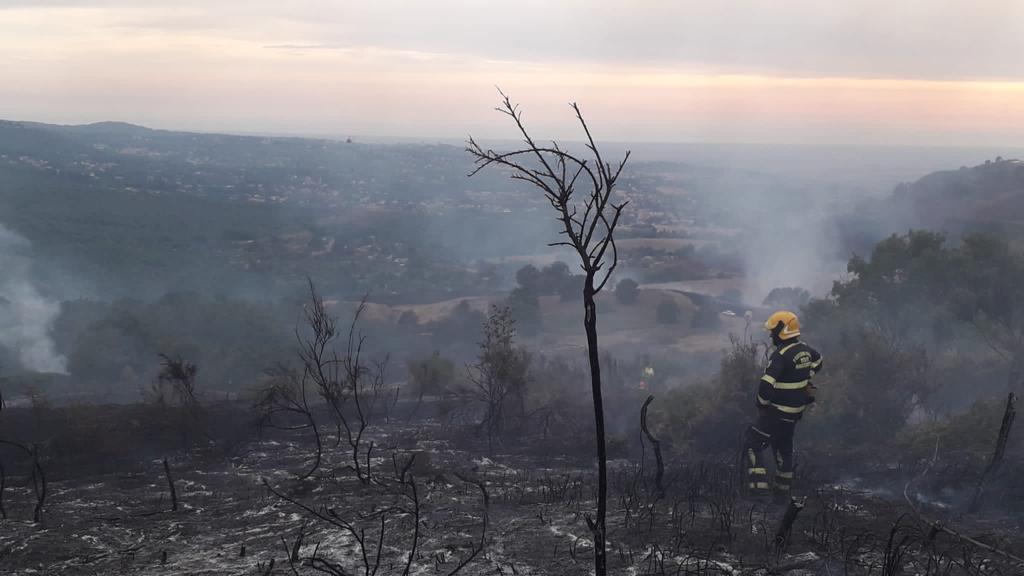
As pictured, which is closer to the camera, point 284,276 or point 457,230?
point 284,276

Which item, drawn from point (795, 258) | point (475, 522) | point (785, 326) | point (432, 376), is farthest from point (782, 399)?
point (795, 258)

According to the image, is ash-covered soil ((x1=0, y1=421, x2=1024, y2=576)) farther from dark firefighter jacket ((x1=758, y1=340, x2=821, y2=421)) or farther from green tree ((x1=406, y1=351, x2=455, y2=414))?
green tree ((x1=406, y1=351, x2=455, y2=414))

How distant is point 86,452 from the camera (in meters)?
13.7

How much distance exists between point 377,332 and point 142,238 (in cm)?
3141

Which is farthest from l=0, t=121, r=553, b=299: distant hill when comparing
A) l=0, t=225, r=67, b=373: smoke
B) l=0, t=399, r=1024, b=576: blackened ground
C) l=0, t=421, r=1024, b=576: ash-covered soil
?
l=0, t=421, r=1024, b=576: ash-covered soil

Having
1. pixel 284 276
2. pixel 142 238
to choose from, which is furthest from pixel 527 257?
pixel 142 238

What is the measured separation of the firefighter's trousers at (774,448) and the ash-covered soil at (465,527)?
29cm

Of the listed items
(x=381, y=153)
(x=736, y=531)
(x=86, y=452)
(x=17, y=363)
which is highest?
(x=381, y=153)

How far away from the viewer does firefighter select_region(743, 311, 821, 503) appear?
10.1 metres

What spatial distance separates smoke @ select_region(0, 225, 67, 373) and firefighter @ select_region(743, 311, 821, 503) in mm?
30070

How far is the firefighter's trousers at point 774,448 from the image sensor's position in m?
10.0

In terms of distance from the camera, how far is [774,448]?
1032cm

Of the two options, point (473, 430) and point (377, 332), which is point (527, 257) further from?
point (473, 430)

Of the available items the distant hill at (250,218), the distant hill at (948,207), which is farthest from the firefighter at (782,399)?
the distant hill at (250,218)
